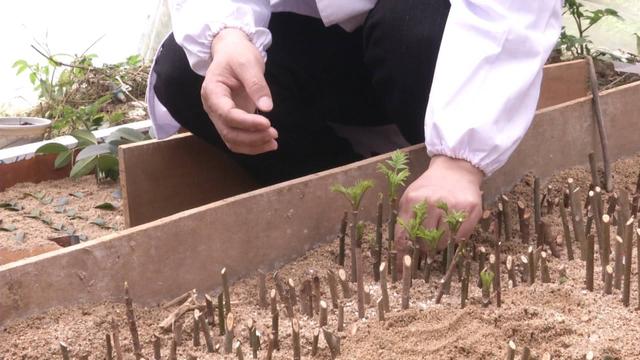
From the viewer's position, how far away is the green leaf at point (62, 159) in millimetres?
2877

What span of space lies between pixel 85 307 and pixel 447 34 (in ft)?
3.05

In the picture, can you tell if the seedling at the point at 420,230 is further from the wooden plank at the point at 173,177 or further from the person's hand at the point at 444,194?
the wooden plank at the point at 173,177

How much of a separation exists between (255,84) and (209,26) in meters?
0.30

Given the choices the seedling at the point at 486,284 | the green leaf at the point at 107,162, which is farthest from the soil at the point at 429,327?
the green leaf at the point at 107,162

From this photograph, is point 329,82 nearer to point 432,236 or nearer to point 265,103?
point 265,103

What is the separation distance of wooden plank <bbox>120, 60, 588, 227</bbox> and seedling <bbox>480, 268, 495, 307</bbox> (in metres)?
0.99

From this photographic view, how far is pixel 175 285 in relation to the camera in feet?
5.55

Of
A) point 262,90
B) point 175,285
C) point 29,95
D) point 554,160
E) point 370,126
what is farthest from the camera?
point 29,95

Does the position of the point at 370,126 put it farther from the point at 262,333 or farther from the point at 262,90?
the point at 262,333

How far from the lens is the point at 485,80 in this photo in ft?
6.07

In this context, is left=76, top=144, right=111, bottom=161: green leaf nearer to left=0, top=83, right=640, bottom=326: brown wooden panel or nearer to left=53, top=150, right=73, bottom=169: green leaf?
left=53, top=150, right=73, bottom=169: green leaf

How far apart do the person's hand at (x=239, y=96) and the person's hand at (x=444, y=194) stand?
1.04 feet

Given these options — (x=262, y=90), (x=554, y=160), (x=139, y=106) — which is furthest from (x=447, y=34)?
(x=139, y=106)

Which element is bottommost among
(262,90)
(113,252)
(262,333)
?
(262,333)
